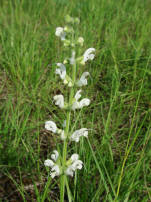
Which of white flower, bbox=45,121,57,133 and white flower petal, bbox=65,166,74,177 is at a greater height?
white flower, bbox=45,121,57,133

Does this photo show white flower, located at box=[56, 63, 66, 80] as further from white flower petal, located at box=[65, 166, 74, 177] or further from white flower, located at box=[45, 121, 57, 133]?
white flower petal, located at box=[65, 166, 74, 177]

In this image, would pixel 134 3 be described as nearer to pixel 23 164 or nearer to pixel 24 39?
pixel 24 39

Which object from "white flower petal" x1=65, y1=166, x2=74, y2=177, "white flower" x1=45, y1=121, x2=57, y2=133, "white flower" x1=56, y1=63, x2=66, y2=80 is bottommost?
"white flower petal" x1=65, y1=166, x2=74, y2=177

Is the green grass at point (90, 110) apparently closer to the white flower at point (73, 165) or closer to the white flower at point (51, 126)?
the white flower at point (73, 165)

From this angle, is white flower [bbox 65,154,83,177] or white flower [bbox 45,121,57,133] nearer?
white flower [bbox 65,154,83,177]

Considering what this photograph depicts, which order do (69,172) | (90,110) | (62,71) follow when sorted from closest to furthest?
(69,172) < (62,71) < (90,110)

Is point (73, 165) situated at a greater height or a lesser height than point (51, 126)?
lesser

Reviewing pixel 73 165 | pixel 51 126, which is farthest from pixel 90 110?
pixel 73 165

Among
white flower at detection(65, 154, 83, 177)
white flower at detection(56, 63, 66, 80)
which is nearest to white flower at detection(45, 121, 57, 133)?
white flower at detection(65, 154, 83, 177)

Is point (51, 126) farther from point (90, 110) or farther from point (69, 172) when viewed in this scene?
point (90, 110)

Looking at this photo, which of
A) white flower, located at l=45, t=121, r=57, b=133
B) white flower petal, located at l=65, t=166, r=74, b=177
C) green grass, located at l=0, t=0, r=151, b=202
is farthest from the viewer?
green grass, located at l=0, t=0, r=151, b=202
